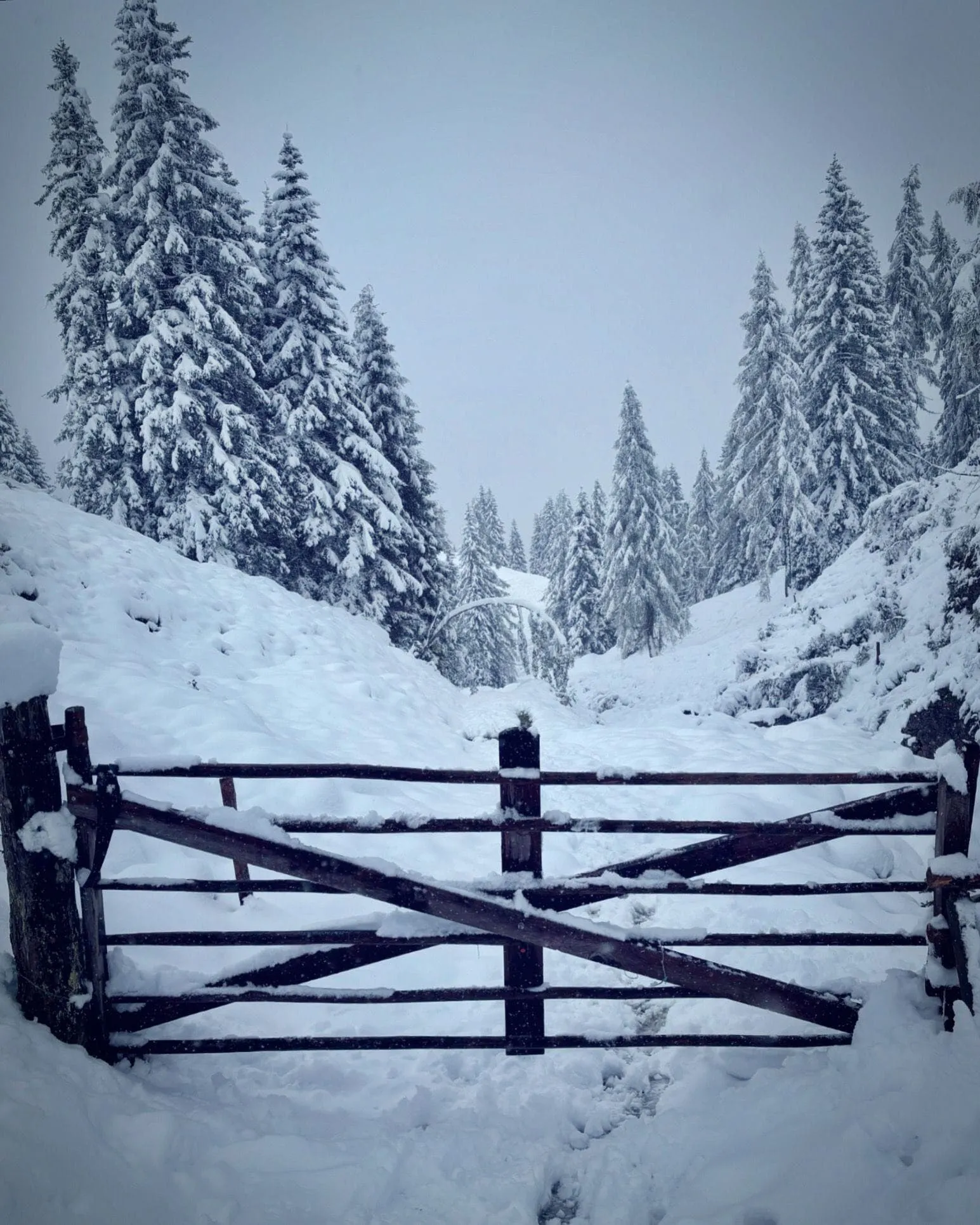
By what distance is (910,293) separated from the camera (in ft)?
82.2

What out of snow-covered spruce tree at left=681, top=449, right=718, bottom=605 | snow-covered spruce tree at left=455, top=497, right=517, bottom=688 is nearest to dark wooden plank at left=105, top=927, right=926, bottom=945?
snow-covered spruce tree at left=455, top=497, right=517, bottom=688

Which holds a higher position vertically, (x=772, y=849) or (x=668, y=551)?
(x=668, y=551)

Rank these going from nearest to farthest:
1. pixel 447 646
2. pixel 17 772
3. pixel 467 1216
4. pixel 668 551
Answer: pixel 467 1216, pixel 17 772, pixel 447 646, pixel 668 551

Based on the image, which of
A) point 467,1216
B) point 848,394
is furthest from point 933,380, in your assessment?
point 467,1216

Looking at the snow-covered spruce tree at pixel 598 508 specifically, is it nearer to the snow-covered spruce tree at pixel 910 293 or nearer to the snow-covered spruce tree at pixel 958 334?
the snow-covered spruce tree at pixel 910 293

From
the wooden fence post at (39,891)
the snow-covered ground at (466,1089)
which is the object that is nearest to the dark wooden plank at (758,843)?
the snow-covered ground at (466,1089)

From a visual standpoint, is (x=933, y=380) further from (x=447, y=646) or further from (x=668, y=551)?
(x=447, y=646)

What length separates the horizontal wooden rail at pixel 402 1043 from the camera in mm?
3336

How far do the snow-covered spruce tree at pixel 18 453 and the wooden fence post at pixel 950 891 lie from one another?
97.9 feet

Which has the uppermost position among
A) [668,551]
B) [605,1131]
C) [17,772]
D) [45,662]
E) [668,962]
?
[668,551]

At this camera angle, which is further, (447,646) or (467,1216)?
(447,646)

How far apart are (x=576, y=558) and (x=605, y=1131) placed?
124 feet

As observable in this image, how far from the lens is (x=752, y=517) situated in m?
29.1

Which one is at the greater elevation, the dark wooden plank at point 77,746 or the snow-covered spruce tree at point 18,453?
the snow-covered spruce tree at point 18,453
